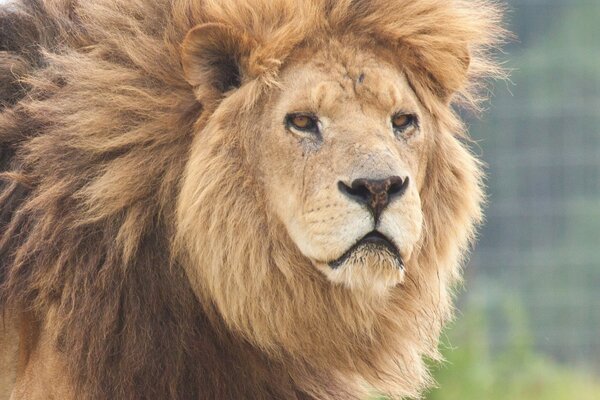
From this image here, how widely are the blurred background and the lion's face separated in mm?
6586

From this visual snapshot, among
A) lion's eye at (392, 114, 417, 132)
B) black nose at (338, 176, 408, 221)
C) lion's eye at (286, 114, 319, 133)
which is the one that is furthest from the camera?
lion's eye at (392, 114, 417, 132)

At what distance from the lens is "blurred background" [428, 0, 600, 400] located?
11234mm

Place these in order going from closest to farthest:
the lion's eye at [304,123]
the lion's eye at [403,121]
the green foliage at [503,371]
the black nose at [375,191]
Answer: the black nose at [375,191] → the lion's eye at [304,123] → the lion's eye at [403,121] → the green foliage at [503,371]

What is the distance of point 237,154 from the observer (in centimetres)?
423

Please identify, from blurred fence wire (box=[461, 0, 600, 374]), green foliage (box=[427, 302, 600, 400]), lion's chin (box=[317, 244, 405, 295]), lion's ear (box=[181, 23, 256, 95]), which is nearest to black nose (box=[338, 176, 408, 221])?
lion's chin (box=[317, 244, 405, 295])

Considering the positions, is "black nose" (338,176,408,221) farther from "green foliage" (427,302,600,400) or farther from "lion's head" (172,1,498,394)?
"green foliage" (427,302,600,400)

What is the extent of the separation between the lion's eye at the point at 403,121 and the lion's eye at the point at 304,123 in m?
0.29

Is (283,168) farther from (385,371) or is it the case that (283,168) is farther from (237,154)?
(385,371)

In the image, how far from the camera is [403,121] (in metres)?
4.27

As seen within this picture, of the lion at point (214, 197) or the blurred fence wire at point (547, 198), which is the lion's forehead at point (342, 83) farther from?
the blurred fence wire at point (547, 198)

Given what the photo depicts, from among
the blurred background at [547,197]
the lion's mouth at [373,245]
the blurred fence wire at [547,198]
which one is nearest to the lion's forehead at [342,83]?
the lion's mouth at [373,245]

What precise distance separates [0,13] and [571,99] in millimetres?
8135

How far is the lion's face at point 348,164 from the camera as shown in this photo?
3.91 metres

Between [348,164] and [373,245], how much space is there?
276mm
